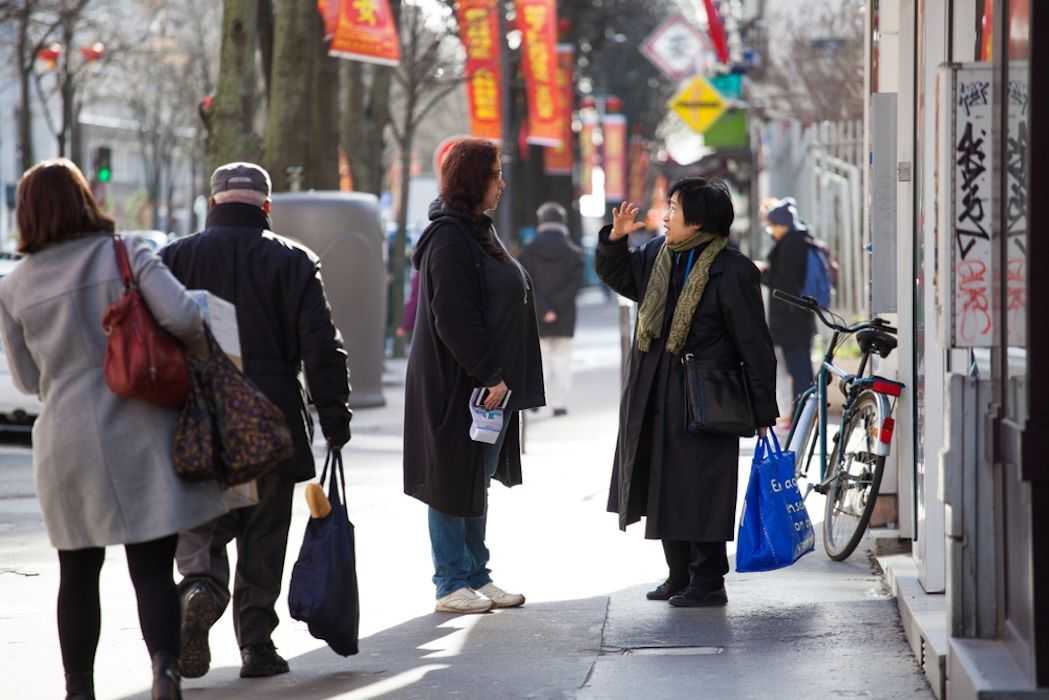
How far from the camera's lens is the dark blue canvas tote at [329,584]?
661cm

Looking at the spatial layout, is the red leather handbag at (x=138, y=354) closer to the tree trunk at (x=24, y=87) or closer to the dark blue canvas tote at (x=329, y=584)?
the dark blue canvas tote at (x=329, y=584)

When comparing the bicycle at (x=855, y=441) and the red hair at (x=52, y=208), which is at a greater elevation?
the red hair at (x=52, y=208)

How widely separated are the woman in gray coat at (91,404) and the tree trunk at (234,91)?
1230cm

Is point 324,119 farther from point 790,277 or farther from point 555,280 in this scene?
point 790,277

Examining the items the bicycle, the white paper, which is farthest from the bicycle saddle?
the white paper

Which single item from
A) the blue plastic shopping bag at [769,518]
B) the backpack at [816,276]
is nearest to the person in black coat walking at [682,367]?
the blue plastic shopping bag at [769,518]

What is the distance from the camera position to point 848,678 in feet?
21.5

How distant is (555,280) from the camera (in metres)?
18.0

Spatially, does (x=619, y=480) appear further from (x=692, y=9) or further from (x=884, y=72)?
(x=692, y=9)

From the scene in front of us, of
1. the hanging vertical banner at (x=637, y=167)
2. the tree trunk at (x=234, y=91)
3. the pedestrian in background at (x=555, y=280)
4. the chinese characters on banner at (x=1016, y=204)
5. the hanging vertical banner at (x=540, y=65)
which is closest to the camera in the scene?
the chinese characters on banner at (x=1016, y=204)

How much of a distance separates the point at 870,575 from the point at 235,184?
3525mm

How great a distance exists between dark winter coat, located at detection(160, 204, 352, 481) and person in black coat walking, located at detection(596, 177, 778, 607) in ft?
5.40

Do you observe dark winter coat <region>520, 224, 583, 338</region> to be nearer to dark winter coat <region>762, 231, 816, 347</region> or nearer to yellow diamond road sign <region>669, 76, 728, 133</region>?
dark winter coat <region>762, 231, 816, 347</region>

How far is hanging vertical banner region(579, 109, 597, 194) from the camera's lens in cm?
6130
